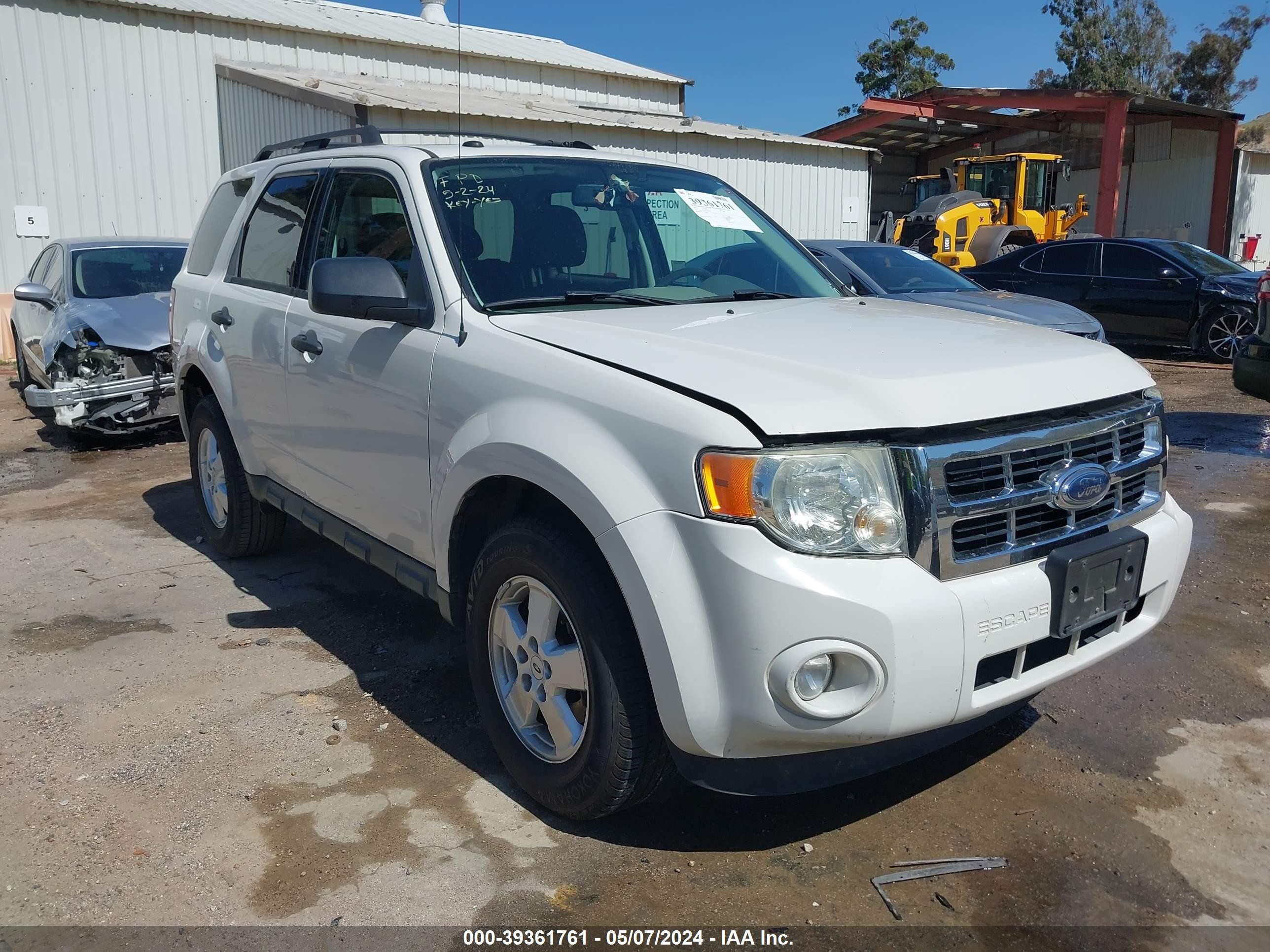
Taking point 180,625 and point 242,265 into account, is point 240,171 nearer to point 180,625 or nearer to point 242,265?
point 242,265

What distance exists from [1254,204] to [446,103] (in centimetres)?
2592

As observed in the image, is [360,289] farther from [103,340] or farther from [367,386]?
[103,340]

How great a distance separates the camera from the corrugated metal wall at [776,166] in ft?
46.3

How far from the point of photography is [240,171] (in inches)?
205

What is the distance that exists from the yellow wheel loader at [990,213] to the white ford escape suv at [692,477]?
1615 cm

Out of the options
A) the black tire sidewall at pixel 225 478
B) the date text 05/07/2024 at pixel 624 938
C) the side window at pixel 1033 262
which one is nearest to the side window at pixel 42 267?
the black tire sidewall at pixel 225 478

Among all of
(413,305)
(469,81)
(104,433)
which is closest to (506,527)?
(413,305)

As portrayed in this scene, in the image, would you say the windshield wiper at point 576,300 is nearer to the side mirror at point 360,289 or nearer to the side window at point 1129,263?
the side mirror at point 360,289

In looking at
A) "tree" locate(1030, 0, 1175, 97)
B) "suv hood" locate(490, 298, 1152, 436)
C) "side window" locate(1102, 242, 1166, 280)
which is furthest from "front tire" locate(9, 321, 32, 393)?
"tree" locate(1030, 0, 1175, 97)

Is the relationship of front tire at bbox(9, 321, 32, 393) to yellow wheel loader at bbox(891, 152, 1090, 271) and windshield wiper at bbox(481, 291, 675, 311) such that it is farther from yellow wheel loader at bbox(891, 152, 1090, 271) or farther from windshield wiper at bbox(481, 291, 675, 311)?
yellow wheel loader at bbox(891, 152, 1090, 271)

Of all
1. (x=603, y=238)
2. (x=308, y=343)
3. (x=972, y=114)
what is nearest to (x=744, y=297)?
(x=603, y=238)

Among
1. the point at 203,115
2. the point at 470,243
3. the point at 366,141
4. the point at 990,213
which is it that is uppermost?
the point at 203,115

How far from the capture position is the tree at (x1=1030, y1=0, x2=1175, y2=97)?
56.5m

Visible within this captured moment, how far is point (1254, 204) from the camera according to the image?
1169 inches
